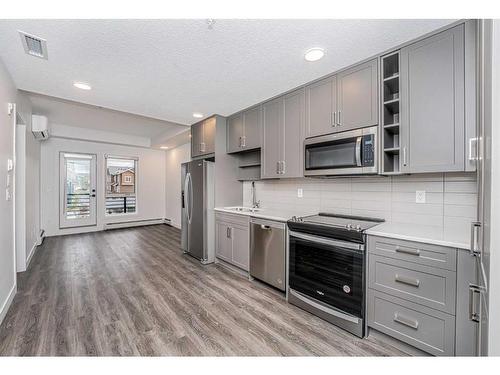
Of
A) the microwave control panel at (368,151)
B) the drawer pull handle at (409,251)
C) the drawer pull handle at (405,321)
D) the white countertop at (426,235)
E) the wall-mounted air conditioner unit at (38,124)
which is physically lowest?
the drawer pull handle at (405,321)

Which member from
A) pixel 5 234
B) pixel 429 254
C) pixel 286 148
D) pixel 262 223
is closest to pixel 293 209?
pixel 262 223

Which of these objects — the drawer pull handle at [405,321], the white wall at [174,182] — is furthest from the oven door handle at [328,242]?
the white wall at [174,182]

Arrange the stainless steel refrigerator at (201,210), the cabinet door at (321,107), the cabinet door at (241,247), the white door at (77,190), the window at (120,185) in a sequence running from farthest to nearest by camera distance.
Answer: the window at (120,185) → the white door at (77,190) → the stainless steel refrigerator at (201,210) → the cabinet door at (241,247) → the cabinet door at (321,107)

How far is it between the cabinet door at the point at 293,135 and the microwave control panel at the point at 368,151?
0.73 meters

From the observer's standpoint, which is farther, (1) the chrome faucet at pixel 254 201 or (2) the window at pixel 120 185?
(2) the window at pixel 120 185

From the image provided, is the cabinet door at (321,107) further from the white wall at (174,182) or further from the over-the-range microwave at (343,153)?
the white wall at (174,182)

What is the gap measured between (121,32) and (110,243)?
4.40 meters

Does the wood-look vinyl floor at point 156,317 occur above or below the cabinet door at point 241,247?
below

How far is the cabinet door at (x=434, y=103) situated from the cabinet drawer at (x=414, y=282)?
0.76m

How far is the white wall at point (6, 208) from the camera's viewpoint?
210cm

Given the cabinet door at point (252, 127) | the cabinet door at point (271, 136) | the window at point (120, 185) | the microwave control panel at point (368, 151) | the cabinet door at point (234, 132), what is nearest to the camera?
the microwave control panel at point (368, 151)

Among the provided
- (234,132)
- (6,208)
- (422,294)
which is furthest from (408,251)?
(6,208)

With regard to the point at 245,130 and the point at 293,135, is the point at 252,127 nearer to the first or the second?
the point at 245,130
